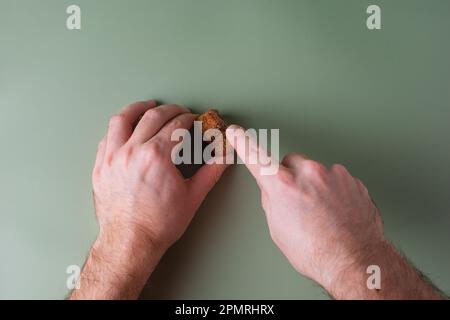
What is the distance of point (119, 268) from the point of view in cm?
85

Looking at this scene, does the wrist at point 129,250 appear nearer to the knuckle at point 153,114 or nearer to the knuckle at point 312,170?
the knuckle at point 153,114

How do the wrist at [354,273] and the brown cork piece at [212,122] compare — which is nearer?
the wrist at [354,273]

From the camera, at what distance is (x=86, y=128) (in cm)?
96

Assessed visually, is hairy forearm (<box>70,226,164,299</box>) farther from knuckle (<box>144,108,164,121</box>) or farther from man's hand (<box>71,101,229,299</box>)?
knuckle (<box>144,108,164,121</box>)

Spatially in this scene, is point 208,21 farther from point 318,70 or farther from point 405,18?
point 405,18

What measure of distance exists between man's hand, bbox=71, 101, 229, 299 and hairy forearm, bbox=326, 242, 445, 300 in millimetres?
332

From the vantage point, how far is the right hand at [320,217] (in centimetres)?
78

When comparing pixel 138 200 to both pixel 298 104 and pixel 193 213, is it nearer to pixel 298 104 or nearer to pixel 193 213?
pixel 193 213

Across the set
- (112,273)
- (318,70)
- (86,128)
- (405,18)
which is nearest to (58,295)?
(112,273)

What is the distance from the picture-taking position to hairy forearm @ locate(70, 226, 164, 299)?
835mm

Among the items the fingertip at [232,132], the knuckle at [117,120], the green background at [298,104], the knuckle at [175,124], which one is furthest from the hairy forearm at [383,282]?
the knuckle at [117,120]

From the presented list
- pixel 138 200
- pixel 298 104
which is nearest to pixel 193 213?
pixel 138 200

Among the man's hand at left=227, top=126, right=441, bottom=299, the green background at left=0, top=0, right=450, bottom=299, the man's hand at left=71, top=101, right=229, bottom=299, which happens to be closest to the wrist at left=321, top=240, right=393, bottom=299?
the man's hand at left=227, top=126, right=441, bottom=299
